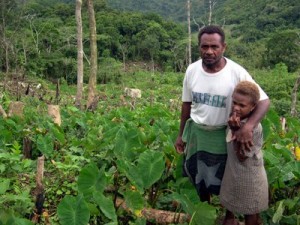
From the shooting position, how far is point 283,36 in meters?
30.6

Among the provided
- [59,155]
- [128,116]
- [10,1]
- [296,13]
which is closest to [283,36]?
[296,13]

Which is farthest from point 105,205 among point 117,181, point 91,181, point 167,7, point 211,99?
point 167,7

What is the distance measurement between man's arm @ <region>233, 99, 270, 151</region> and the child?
1.6 inches

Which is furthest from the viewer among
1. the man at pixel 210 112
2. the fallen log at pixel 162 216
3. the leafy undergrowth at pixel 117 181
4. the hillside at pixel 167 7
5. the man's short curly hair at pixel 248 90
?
the hillside at pixel 167 7

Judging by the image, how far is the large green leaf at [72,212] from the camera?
9.00 ft

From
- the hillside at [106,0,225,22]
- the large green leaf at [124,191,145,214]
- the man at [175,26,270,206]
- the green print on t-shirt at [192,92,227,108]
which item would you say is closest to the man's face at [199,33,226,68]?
the man at [175,26,270,206]

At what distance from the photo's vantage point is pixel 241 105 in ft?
8.90

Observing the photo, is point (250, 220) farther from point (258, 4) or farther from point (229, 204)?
point (258, 4)

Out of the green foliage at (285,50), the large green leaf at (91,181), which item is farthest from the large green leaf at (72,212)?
the green foliage at (285,50)

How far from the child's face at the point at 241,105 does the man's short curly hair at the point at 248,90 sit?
0.8 inches

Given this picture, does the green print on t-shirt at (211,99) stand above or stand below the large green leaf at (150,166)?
above

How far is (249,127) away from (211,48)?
60 cm

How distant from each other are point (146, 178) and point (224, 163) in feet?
2.19

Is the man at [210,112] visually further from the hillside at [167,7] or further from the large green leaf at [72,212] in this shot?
the hillside at [167,7]
